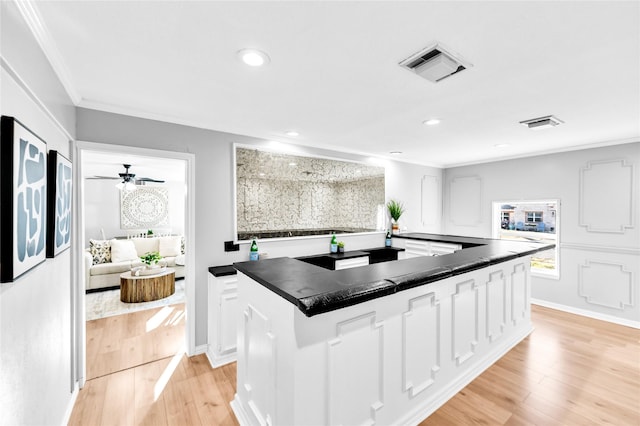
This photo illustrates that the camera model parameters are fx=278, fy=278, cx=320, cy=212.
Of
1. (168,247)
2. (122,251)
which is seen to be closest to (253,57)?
(122,251)

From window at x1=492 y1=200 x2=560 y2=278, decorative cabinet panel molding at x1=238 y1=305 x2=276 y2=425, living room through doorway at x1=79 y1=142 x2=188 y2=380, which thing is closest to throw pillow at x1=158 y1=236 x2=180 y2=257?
living room through doorway at x1=79 y1=142 x2=188 y2=380

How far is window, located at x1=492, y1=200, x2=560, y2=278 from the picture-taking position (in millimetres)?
4172

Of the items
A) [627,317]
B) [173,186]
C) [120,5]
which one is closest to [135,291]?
[173,186]

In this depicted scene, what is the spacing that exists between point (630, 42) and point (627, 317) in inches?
149

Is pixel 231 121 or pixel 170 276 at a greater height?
pixel 231 121

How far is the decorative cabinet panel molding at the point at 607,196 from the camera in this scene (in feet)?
11.4

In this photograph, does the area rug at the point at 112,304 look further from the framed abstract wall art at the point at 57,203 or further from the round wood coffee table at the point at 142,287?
the framed abstract wall art at the point at 57,203

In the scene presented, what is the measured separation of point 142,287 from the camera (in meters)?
4.23

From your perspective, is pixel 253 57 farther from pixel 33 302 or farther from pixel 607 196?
pixel 607 196

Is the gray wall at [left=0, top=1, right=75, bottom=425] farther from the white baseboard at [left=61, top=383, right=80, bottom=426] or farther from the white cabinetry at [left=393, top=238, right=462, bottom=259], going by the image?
the white cabinetry at [left=393, top=238, right=462, bottom=259]

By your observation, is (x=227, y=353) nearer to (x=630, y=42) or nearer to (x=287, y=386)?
(x=287, y=386)

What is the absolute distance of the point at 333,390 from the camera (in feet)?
4.41

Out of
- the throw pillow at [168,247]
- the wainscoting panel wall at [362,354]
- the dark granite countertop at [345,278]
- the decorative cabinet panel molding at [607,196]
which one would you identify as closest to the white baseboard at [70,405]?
the wainscoting panel wall at [362,354]

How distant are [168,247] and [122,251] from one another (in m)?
0.84
